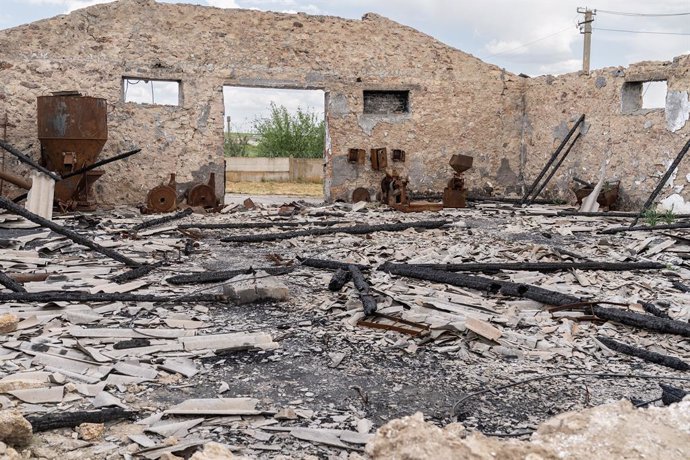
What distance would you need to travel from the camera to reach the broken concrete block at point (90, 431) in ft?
10.9

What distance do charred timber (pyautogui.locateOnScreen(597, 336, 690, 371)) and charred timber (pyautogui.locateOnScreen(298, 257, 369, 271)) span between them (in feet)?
10.2

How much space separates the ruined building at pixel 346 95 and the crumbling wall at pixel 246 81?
0.09 ft

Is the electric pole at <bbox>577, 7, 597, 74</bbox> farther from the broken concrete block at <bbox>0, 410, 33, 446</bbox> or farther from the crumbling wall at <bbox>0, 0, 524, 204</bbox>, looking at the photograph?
the broken concrete block at <bbox>0, 410, 33, 446</bbox>

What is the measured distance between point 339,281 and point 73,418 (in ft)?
11.5

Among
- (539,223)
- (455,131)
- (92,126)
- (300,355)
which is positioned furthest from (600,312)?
(455,131)

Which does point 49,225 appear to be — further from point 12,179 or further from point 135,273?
point 12,179

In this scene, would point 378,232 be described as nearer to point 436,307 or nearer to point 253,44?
point 436,307

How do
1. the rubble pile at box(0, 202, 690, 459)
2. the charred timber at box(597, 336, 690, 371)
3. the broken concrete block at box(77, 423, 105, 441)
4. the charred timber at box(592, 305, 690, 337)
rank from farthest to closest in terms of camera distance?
1. the charred timber at box(592, 305, 690, 337)
2. the charred timber at box(597, 336, 690, 371)
3. the rubble pile at box(0, 202, 690, 459)
4. the broken concrete block at box(77, 423, 105, 441)

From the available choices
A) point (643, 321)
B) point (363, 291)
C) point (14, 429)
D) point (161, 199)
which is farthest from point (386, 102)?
point (14, 429)

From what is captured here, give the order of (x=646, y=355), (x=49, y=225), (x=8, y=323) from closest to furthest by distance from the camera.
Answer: (x=646, y=355), (x=8, y=323), (x=49, y=225)

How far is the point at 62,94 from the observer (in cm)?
1209

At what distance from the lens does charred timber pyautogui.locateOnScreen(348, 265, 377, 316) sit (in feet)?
18.3

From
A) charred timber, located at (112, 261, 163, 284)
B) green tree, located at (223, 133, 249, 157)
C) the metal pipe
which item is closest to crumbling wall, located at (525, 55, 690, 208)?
charred timber, located at (112, 261, 163, 284)

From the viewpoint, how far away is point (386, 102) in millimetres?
15867
